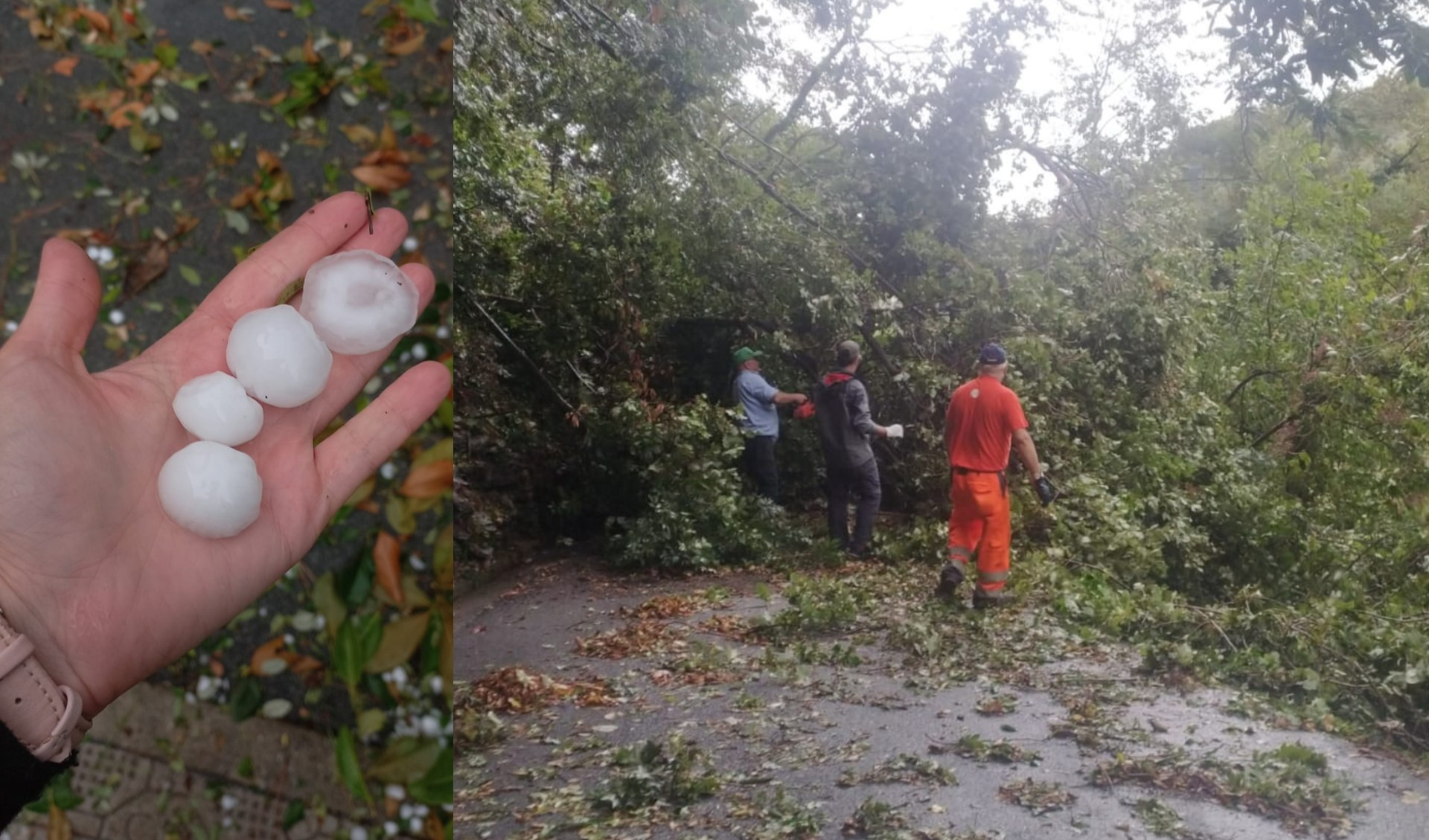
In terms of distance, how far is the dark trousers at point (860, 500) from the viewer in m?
1.48

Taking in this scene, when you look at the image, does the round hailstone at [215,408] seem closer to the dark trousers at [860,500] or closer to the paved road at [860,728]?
the paved road at [860,728]

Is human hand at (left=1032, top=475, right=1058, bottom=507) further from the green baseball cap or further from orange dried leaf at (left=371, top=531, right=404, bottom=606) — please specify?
orange dried leaf at (left=371, top=531, right=404, bottom=606)

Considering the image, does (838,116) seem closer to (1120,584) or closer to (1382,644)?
(1120,584)

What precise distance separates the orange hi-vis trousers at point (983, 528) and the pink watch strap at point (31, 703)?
1.33 meters

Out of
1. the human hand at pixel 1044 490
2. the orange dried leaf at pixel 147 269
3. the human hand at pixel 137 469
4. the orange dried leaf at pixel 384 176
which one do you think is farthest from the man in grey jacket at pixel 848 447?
the orange dried leaf at pixel 147 269

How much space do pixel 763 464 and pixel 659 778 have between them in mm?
523

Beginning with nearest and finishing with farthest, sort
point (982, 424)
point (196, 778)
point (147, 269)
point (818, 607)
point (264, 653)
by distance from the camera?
1. point (982, 424)
2. point (818, 607)
3. point (196, 778)
4. point (264, 653)
5. point (147, 269)

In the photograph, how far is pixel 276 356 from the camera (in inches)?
70.7

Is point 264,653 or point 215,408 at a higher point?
point 215,408

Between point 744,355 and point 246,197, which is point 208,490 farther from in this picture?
point 246,197

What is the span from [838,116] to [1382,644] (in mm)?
1020

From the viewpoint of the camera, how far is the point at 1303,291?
128cm

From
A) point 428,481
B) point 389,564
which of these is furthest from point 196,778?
point 428,481

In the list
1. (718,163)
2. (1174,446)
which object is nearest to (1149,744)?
(1174,446)
